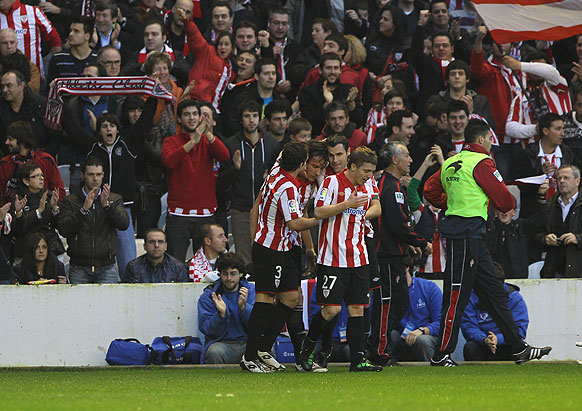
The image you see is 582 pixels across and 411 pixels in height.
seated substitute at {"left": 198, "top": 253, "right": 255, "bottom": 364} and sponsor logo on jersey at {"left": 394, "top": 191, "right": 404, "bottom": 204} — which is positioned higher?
sponsor logo on jersey at {"left": 394, "top": 191, "right": 404, "bottom": 204}

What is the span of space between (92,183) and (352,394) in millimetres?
6213

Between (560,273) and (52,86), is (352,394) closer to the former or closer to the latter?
(560,273)

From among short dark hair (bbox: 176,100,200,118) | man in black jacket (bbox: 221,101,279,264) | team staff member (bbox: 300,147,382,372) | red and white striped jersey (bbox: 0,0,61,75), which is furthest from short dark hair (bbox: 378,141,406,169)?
red and white striped jersey (bbox: 0,0,61,75)

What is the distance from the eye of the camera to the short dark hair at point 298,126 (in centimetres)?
1432

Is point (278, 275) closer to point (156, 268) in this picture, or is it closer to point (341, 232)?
point (341, 232)

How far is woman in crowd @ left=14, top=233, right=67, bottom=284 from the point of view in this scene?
12.8 meters

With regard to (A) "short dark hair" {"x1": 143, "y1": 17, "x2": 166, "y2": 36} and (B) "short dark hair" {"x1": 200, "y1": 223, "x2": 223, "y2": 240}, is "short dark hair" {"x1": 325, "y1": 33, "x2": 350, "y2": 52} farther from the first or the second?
(B) "short dark hair" {"x1": 200, "y1": 223, "x2": 223, "y2": 240}

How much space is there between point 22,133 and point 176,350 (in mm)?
3813

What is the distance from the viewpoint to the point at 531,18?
40.4 ft

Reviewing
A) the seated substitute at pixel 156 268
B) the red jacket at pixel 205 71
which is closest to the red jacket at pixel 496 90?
the red jacket at pixel 205 71

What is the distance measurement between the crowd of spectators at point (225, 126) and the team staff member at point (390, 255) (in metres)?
0.61

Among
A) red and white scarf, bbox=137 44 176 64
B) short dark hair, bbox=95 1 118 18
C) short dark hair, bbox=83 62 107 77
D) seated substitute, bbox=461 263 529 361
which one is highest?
short dark hair, bbox=95 1 118 18

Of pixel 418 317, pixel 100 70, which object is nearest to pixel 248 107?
pixel 100 70

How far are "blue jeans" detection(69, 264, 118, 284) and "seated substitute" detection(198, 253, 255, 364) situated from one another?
1.77 metres
